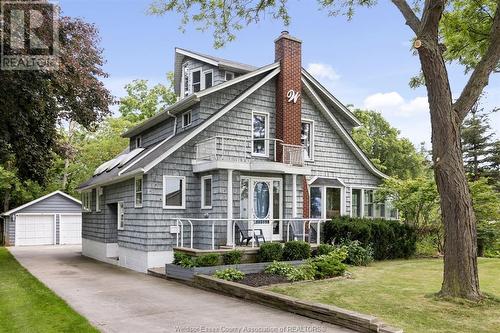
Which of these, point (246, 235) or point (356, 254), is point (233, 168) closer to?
point (246, 235)

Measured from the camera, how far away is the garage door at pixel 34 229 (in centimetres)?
3044

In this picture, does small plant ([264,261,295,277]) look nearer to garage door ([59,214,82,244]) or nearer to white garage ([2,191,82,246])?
white garage ([2,191,82,246])

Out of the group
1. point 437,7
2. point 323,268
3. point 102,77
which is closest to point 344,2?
point 437,7

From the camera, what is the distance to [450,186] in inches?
353

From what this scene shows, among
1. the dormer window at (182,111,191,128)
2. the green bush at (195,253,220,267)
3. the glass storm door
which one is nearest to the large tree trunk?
the green bush at (195,253,220,267)

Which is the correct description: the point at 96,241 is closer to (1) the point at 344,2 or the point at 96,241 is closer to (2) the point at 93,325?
(2) the point at 93,325

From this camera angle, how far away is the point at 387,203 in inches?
774

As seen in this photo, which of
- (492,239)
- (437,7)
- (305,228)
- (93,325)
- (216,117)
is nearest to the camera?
(93,325)

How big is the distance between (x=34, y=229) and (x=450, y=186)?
29461 millimetres

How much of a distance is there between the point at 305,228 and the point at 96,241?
1001cm

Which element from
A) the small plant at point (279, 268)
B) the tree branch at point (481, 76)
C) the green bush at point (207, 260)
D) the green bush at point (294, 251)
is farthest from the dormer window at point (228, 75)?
the tree branch at point (481, 76)

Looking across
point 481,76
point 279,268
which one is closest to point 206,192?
point 279,268

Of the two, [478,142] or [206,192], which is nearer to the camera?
[206,192]

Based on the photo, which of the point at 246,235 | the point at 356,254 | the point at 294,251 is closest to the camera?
the point at 294,251
